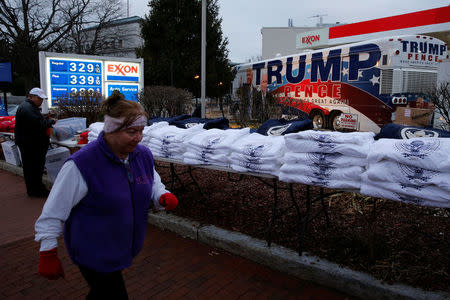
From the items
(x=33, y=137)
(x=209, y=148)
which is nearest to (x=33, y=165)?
(x=33, y=137)

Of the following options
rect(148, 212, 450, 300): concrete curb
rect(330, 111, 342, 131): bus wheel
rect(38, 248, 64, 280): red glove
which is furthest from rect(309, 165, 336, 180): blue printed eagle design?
rect(330, 111, 342, 131): bus wheel

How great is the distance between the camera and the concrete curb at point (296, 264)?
9.73ft

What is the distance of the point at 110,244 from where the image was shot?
82.8 inches

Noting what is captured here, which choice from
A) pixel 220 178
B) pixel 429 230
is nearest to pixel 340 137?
pixel 429 230

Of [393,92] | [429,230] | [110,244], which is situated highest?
[393,92]

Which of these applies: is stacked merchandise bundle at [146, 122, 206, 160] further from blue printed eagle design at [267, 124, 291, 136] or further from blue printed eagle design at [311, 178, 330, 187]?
blue printed eagle design at [311, 178, 330, 187]

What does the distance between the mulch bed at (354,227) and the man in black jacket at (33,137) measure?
249 centimetres

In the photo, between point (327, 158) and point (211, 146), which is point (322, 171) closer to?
point (327, 158)

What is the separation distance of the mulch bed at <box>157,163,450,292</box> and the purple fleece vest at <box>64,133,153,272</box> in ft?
7.20

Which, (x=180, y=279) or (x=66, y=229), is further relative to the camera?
(x=180, y=279)

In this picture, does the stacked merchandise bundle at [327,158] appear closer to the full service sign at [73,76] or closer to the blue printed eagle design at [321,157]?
the blue printed eagle design at [321,157]

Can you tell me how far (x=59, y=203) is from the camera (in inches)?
77.1

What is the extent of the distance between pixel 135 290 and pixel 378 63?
12.0 m

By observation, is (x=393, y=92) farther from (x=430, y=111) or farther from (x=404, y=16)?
(x=404, y=16)
